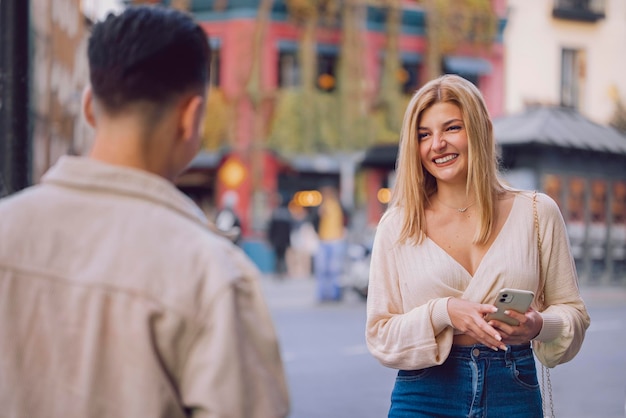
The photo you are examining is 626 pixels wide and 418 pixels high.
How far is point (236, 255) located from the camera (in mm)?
1738

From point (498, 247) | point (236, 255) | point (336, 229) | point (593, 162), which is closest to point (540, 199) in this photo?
point (498, 247)

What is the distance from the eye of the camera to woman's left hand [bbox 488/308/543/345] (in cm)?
298

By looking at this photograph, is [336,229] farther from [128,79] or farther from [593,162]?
[128,79]

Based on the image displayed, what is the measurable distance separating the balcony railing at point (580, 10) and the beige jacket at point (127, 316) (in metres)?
32.1

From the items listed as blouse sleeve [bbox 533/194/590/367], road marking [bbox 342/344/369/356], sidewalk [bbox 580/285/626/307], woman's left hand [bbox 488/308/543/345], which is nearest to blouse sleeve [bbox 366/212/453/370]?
woman's left hand [bbox 488/308/543/345]

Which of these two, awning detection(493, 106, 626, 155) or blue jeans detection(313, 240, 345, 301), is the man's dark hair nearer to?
blue jeans detection(313, 240, 345, 301)

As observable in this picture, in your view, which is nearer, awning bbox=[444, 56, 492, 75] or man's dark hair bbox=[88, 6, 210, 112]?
man's dark hair bbox=[88, 6, 210, 112]

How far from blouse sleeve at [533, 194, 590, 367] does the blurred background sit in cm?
1961

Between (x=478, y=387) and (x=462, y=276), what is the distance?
347mm

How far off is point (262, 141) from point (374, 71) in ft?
13.7

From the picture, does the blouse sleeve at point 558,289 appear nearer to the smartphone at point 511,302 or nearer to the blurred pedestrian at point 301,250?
the smartphone at point 511,302

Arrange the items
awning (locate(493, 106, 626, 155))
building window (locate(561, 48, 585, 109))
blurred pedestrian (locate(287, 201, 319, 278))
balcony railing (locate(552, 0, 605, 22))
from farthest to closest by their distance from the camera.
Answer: building window (locate(561, 48, 585, 109)), balcony railing (locate(552, 0, 605, 22)), blurred pedestrian (locate(287, 201, 319, 278)), awning (locate(493, 106, 626, 155))

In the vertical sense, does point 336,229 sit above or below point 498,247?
below

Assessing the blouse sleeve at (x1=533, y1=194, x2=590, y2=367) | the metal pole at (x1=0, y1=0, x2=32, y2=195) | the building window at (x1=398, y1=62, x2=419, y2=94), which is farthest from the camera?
the building window at (x1=398, y1=62, x2=419, y2=94)
